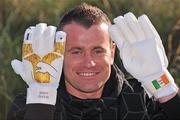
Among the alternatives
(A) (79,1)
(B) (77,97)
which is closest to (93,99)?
(B) (77,97)

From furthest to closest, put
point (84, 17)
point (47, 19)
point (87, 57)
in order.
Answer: point (47, 19) < point (84, 17) < point (87, 57)

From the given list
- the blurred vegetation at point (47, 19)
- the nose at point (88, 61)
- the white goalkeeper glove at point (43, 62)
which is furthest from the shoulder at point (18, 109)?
the blurred vegetation at point (47, 19)

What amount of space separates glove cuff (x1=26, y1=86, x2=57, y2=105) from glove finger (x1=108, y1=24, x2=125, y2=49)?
1.67 feet

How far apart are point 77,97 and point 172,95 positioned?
2.11 feet

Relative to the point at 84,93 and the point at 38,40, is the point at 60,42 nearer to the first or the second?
the point at 38,40

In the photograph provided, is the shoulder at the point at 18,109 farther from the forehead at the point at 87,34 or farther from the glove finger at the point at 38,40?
the forehead at the point at 87,34

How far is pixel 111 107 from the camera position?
4273 mm

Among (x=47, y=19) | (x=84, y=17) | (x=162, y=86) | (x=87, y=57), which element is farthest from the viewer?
(x=47, y=19)

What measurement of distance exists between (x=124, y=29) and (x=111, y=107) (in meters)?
0.52

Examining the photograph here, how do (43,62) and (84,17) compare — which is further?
(84,17)

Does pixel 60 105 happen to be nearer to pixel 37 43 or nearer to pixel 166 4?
pixel 37 43

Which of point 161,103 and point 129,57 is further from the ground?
point 129,57

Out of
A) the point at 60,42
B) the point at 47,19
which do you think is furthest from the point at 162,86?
the point at 47,19

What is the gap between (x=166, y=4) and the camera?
7086mm
